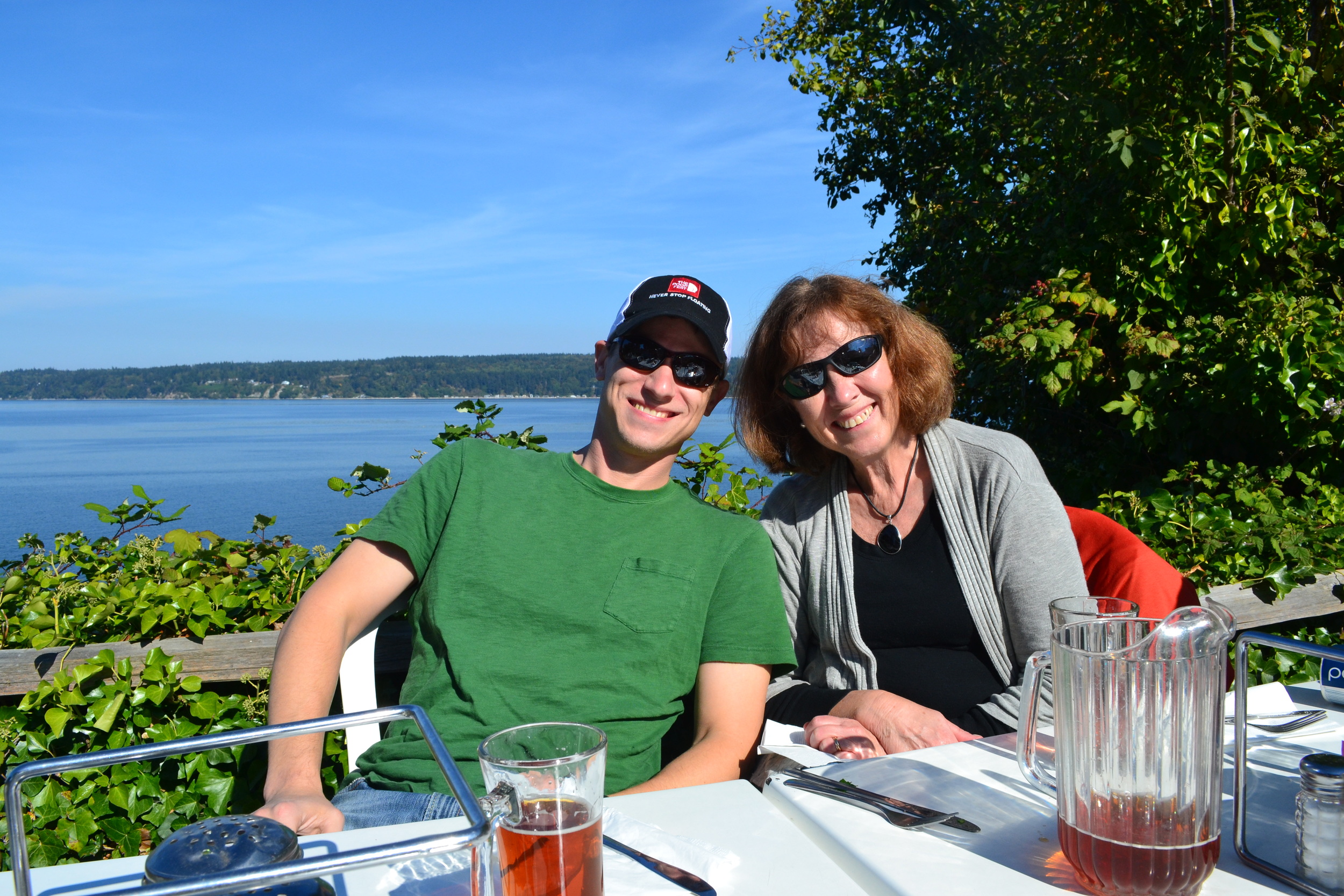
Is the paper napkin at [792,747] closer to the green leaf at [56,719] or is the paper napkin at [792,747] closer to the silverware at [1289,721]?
the silverware at [1289,721]

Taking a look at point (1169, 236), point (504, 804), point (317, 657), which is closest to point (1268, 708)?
point (504, 804)

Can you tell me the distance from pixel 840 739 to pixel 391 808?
89 cm

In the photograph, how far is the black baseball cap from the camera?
2.38 m

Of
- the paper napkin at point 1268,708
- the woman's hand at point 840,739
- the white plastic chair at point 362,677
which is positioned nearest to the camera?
the paper napkin at point 1268,708

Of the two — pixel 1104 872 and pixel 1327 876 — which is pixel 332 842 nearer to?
pixel 1104 872

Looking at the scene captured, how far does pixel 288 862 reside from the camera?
772mm

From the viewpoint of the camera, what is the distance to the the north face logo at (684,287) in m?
2.42

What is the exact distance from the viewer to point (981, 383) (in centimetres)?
544

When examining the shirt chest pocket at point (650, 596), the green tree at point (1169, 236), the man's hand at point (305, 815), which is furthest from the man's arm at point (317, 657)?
the green tree at point (1169, 236)

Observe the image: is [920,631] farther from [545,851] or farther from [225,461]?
[225,461]

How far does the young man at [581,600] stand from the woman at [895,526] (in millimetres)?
247

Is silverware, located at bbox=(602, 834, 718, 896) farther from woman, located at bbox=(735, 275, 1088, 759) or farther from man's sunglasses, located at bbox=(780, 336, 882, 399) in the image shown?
man's sunglasses, located at bbox=(780, 336, 882, 399)

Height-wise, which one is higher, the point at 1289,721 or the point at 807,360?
the point at 807,360

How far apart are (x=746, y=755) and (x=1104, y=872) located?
1108mm
